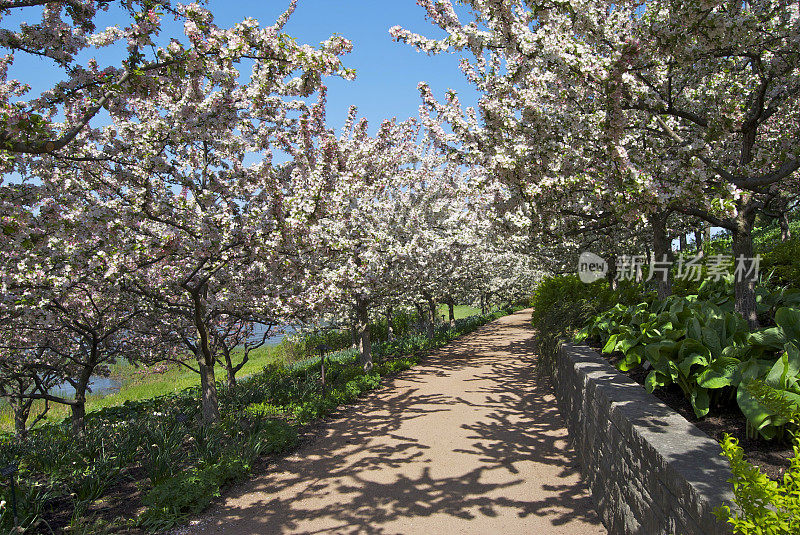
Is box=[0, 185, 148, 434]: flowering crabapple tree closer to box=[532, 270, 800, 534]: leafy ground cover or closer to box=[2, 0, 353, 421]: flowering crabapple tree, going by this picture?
box=[2, 0, 353, 421]: flowering crabapple tree

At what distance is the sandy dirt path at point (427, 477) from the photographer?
432cm

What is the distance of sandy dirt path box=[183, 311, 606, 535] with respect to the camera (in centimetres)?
432

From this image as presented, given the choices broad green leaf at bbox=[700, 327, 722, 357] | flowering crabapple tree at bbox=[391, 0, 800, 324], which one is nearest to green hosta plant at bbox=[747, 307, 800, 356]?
broad green leaf at bbox=[700, 327, 722, 357]

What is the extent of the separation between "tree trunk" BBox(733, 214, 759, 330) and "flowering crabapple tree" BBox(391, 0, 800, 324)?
0.5 inches

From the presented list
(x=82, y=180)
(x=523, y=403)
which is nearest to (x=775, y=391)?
(x=523, y=403)

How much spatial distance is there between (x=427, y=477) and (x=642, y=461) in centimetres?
290

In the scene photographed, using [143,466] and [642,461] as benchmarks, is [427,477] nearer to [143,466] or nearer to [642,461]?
[642,461]

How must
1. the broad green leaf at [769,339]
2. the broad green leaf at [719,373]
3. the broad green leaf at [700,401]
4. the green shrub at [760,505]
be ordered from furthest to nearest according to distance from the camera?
the broad green leaf at [769,339] < the broad green leaf at [700,401] < the broad green leaf at [719,373] < the green shrub at [760,505]

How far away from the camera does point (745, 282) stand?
486 cm

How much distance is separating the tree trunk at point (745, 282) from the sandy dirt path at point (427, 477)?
2460 millimetres

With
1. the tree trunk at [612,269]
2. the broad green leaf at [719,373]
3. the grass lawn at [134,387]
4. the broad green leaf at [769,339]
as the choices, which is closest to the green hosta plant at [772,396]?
the broad green leaf at [719,373]

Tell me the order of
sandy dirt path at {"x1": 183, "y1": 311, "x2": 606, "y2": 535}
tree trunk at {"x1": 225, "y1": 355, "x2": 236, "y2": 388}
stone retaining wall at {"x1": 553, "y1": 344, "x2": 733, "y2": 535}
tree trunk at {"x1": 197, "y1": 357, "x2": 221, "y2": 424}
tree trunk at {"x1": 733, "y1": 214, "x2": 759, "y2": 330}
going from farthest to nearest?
tree trunk at {"x1": 225, "y1": 355, "x2": 236, "y2": 388} → tree trunk at {"x1": 197, "y1": 357, "x2": 221, "y2": 424} → tree trunk at {"x1": 733, "y1": 214, "x2": 759, "y2": 330} → sandy dirt path at {"x1": 183, "y1": 311, "x2": 606, "y2": 535} → stone retaining wall at {"x1": 553, "y1": 344, "x2": 733, "y2": 535}

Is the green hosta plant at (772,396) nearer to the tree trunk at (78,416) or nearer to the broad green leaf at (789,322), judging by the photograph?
the broad green leaf at (789,322)

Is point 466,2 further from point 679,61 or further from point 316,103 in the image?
point 316,103
